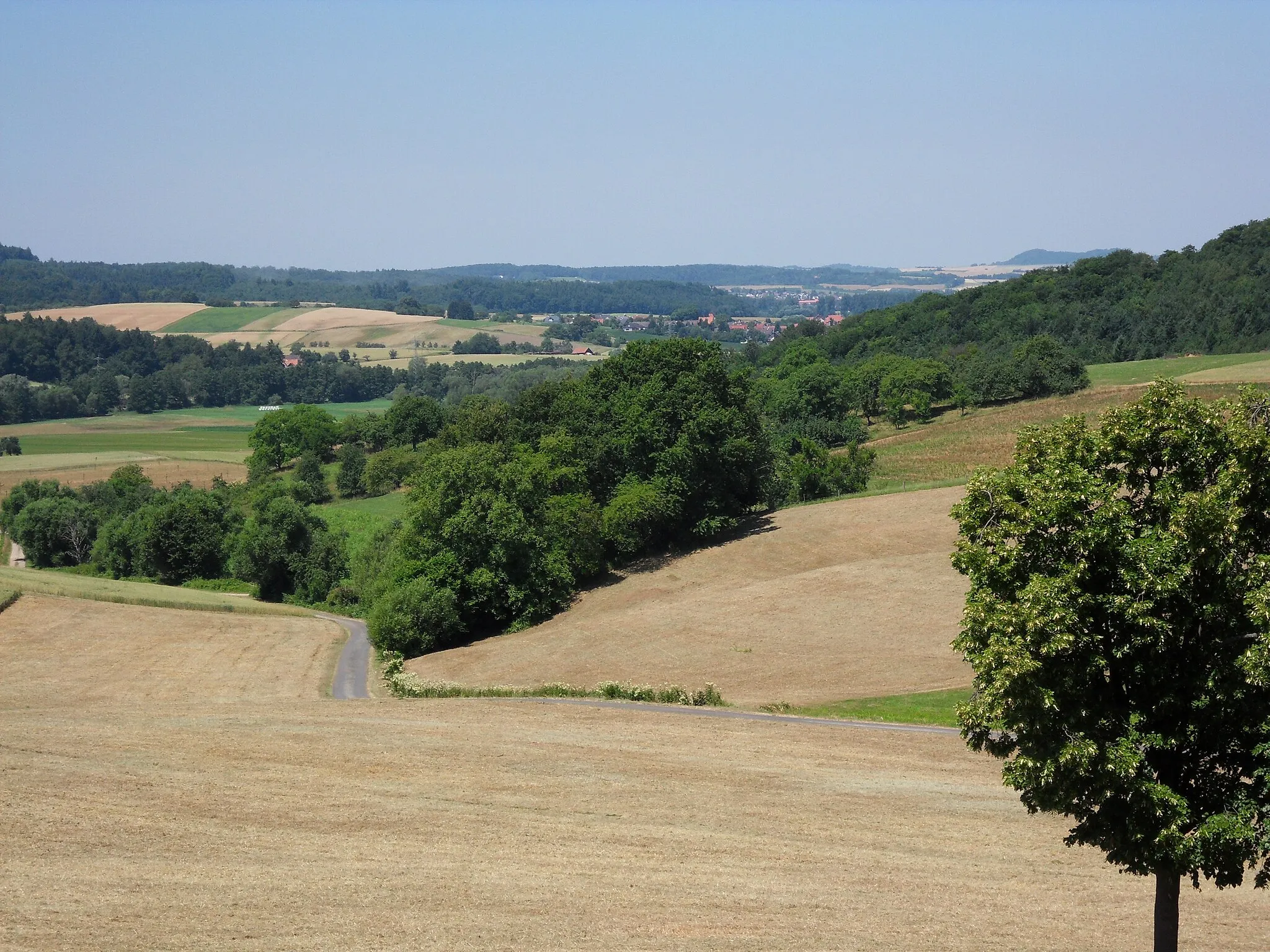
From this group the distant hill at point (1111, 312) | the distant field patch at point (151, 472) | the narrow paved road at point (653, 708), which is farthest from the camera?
the distant hill at point (1111, 312)

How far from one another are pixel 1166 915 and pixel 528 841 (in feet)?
41.6

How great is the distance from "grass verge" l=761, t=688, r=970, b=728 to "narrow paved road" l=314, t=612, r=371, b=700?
59.2 ft

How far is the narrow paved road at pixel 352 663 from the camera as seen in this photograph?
46.5m

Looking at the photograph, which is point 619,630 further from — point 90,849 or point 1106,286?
point 1106,286

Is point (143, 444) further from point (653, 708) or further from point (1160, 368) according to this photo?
point (1160, 368)

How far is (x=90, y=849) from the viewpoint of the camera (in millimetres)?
21797

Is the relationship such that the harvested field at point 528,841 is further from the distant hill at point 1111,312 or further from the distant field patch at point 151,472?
the distant hill at point 1111,312

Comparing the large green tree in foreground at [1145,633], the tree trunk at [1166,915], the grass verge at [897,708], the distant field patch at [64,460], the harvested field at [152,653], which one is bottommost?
the harvested field at [152,653]

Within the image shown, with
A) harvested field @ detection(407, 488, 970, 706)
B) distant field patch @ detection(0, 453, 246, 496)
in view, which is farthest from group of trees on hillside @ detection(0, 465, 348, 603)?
harvested field @ detection(407, 488, 970, 706)

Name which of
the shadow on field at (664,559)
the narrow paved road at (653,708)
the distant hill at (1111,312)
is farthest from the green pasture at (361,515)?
the distant hill at (1111,312)

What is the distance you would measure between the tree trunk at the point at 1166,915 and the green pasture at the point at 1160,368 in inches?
3617

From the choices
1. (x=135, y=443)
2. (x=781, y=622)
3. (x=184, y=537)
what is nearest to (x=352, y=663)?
(x=781, y=622)

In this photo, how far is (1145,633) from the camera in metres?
15.4

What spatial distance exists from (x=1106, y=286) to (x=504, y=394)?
88.2 meters
